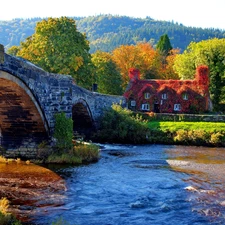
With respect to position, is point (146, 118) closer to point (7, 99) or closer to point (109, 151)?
point (109, 151)

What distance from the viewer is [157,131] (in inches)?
1502

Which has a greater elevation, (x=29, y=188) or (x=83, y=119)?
(x=83, y=119)

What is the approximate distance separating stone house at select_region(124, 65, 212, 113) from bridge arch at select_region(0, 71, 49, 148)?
27.5 meters

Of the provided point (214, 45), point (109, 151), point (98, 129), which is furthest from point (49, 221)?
point (214, 45)

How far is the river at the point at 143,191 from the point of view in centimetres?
1560

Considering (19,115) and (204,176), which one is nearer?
(204,176)

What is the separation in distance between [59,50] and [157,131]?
13.3 meters

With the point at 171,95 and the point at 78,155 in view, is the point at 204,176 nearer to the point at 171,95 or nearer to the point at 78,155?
the point at 78,155

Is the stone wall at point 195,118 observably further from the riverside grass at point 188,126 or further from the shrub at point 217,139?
the shrub at point 217,139

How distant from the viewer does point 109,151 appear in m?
31.8

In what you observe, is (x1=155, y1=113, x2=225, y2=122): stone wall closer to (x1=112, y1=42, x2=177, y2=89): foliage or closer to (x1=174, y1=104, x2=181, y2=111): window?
(x1=174, y1=104, x2=181, y2=111): window

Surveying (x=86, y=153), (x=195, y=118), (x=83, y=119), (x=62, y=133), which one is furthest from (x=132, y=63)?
(x=86, y=153)

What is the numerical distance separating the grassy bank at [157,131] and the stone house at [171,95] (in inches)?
459

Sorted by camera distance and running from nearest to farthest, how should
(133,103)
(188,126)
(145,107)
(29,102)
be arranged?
1. (29,102)
2. (188,126)
3. (145,107)
4. (133,103)
